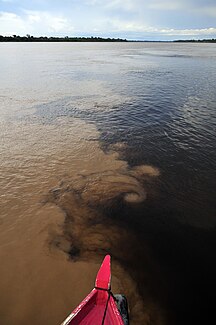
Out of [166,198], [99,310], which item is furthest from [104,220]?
[99,310]

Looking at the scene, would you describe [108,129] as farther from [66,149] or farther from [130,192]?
[130,192]

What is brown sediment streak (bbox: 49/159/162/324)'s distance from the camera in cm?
673

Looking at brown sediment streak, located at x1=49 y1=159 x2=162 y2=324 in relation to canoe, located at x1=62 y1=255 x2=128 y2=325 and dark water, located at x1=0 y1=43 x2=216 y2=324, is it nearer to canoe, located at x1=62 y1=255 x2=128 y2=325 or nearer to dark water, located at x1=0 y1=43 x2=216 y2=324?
dark water, located at x1=0 y1=43 x2=216 y2=324

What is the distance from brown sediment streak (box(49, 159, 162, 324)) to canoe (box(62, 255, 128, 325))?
1.31m

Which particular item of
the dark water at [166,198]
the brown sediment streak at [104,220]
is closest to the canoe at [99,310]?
the brown sediment streak at [104,220]

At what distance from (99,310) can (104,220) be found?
4039mm

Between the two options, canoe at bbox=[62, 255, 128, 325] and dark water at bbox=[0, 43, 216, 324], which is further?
dark water at bbox=[0, 43, 216, 324]

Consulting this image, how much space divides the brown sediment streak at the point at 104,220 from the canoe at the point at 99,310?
1309 millimetres

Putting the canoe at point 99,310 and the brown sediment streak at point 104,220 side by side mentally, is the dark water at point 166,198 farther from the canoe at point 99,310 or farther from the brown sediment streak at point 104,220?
the canoe at point 99,310

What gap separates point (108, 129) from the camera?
17219 millimetres

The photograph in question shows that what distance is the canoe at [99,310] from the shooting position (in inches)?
188

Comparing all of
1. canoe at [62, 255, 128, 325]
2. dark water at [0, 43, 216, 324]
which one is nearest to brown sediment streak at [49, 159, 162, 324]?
A: dark water at [0, 43, 216, 324]

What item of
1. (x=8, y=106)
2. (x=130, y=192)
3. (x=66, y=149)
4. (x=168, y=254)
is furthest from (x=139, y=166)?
(x=8, y=106)

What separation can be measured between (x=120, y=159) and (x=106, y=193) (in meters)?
3.33
